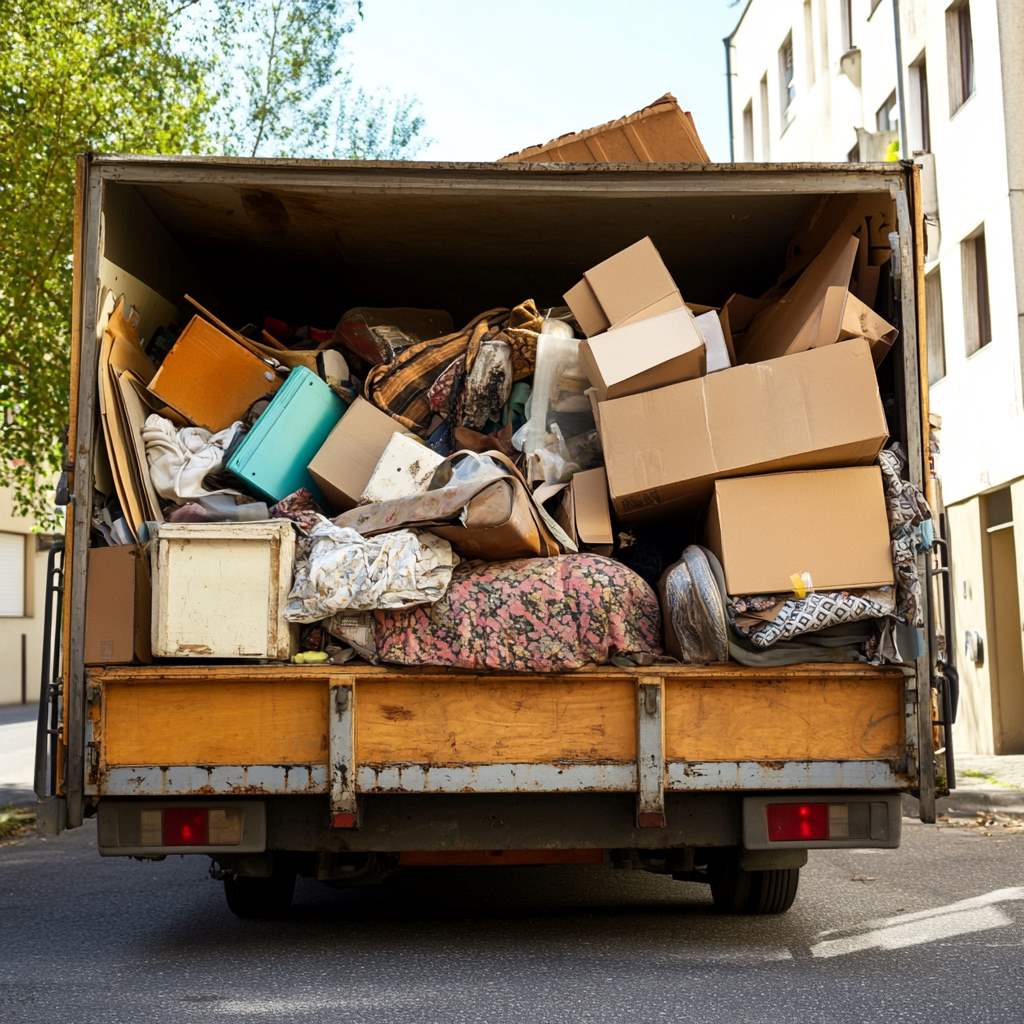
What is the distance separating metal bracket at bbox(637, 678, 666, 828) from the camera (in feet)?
15.6

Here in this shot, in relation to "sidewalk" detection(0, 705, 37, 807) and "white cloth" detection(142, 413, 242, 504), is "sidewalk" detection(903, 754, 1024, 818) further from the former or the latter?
"sidewalk" detection(0, 705, 37, 807)

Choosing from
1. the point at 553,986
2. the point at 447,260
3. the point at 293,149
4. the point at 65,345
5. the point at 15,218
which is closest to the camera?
the point at 553,986

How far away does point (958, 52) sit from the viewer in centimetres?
1523

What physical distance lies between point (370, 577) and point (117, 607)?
2.67 feet

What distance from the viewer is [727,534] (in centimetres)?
504

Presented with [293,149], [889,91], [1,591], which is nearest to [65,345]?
[293,149]

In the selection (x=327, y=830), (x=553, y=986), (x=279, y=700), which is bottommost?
(x=553, y=986)

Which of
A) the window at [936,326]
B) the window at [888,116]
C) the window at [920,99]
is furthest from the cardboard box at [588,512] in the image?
the window at [888,116]

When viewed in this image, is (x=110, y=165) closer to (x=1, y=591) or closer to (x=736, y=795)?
(x=736, y=795)

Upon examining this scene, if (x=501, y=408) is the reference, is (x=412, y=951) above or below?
below

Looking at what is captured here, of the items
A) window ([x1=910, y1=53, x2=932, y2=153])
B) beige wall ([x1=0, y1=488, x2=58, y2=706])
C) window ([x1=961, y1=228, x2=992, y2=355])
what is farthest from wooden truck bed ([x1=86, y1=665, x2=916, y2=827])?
beige wall ([x1=0, y1=488, x2=58, y2=706])

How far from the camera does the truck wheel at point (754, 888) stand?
578cm

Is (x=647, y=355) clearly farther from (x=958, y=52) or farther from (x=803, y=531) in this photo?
(x=958, y=52)

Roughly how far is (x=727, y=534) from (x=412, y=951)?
1.80 meters
